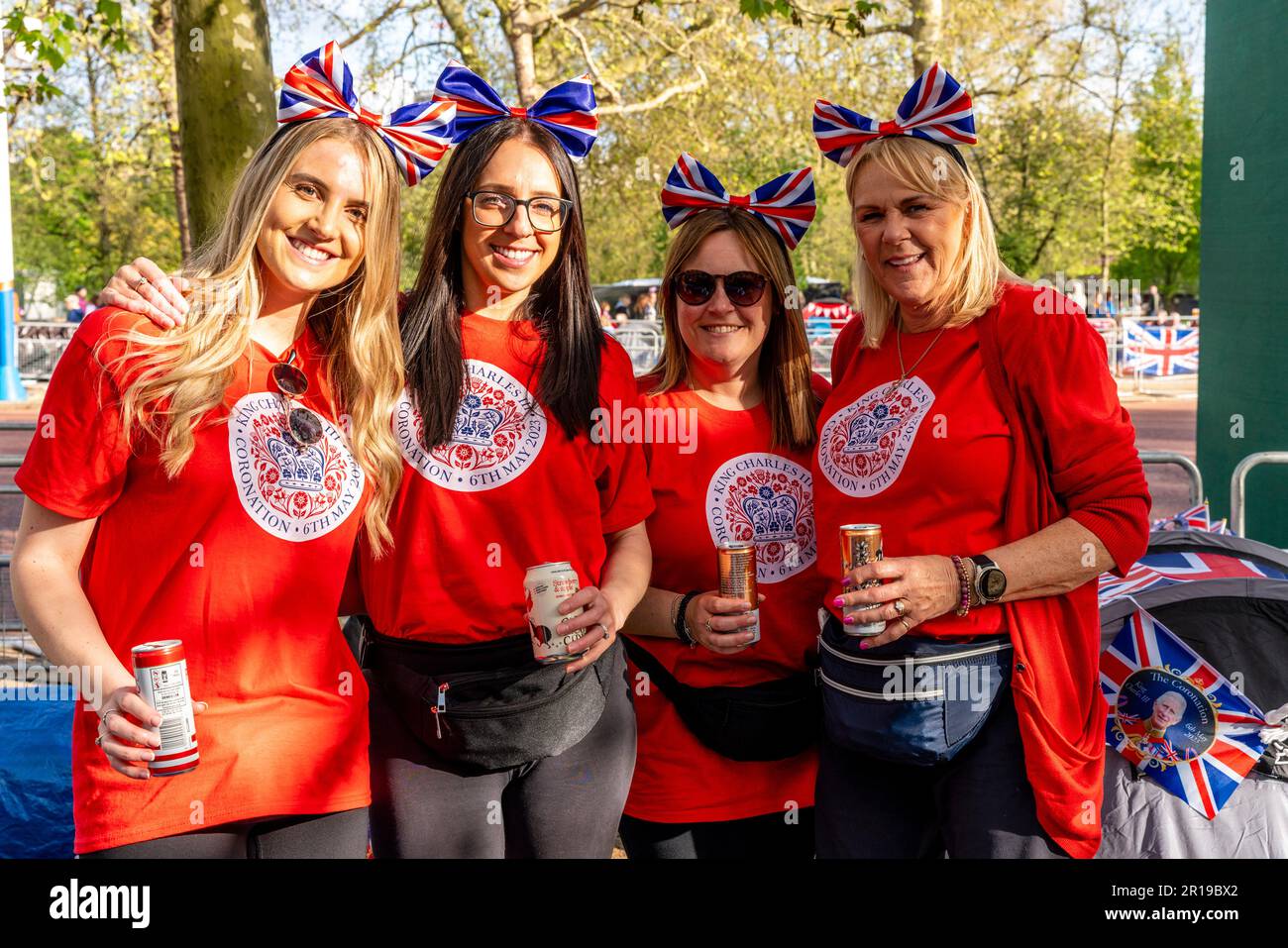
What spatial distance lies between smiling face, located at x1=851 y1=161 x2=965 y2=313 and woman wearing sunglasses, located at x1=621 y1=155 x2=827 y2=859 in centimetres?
43

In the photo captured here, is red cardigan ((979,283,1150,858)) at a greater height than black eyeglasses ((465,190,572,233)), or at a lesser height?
lesser

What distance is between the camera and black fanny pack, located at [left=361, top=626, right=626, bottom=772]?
255 cm

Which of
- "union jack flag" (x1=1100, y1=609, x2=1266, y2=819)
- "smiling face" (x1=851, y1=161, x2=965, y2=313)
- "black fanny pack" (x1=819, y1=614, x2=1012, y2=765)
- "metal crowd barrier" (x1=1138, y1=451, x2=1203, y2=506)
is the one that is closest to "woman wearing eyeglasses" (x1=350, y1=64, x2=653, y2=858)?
"black fanny pack" (x1=819, y1=614, x2=1012, y2=765)

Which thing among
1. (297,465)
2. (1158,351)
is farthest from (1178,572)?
(1158,351)

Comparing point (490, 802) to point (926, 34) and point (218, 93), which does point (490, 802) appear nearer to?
point (218, 93)

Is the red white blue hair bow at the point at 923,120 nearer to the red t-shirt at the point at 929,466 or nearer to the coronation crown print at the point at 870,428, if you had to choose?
the red t-shirt at the point at 929,466

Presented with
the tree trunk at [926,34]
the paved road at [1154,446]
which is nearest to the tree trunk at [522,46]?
the tree trunk at [926,34]

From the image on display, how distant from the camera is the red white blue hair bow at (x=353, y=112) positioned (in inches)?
102

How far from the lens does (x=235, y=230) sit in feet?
8.38

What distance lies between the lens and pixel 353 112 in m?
2.66

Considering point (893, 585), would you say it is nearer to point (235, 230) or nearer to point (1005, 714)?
point (1005, 714)

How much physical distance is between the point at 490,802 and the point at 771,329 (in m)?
1.47

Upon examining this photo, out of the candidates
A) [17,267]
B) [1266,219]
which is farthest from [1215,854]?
[17,267]

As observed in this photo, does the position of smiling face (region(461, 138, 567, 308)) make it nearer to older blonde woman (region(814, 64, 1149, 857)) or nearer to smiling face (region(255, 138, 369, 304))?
smiling face (region(255, 138, 369, 304))
